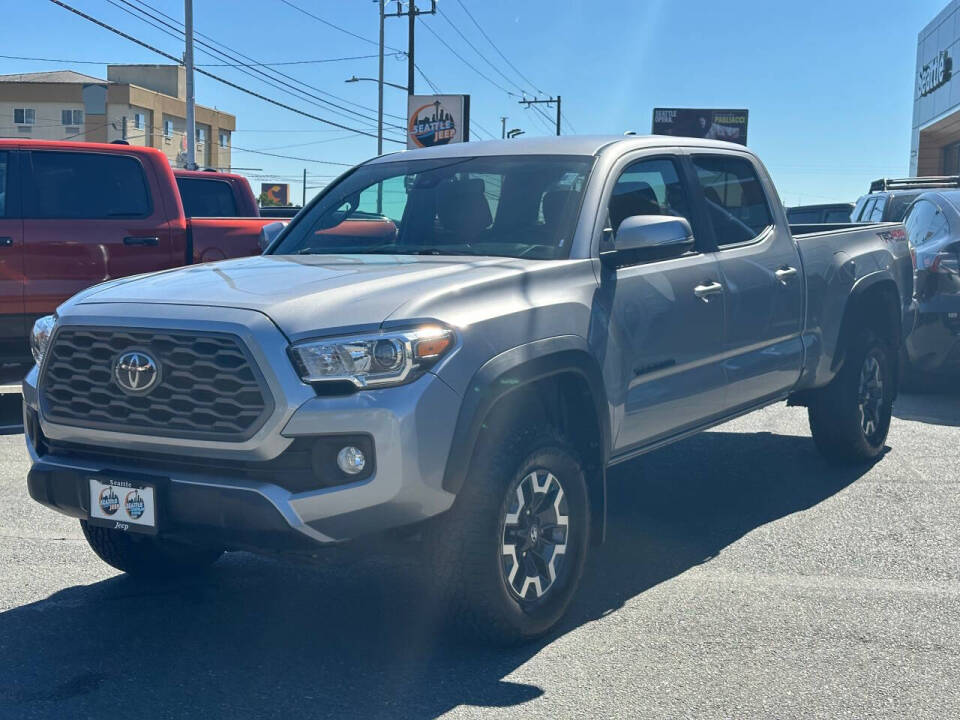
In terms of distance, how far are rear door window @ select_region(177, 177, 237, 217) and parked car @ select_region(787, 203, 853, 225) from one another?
9690mm

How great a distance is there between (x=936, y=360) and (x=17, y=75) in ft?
288

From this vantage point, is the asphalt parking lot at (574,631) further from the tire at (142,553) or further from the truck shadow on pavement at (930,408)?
the truck shadow on pavement at (930,408)

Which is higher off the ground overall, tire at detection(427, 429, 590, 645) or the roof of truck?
the roof of truck

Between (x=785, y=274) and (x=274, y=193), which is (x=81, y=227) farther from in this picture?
(x=274, y=193)

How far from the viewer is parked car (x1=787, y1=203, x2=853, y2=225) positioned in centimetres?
1969

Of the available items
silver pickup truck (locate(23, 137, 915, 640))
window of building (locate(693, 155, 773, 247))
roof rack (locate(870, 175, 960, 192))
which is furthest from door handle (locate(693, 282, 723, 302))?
roof rack (locate(870, 175, 960, 192))

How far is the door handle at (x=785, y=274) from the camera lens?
640cm

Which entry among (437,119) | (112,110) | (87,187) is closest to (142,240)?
(87,187)

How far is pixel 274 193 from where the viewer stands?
90.4 m

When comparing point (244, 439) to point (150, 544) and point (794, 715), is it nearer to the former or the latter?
point (150, 544)

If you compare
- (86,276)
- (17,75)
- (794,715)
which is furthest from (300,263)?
(17,75)

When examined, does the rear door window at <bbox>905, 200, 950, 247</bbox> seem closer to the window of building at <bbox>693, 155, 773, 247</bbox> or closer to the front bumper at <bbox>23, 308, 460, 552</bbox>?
the window of building at <bbox>693, 155, 773, 247</bbox>

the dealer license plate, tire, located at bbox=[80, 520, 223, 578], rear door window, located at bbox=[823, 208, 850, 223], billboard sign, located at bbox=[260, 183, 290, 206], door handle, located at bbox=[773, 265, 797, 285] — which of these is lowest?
tire, located at bbox=[80, 520, 223, 578]

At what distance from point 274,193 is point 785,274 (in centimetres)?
8639
